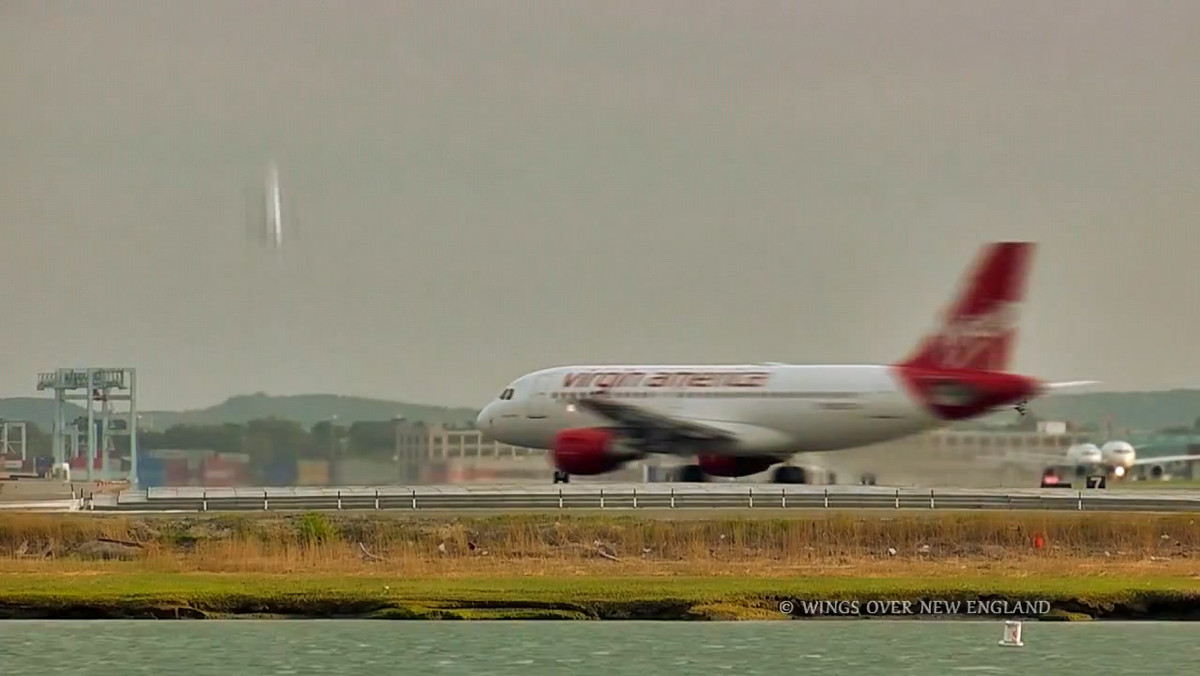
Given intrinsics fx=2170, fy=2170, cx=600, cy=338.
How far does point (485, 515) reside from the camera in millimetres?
61844

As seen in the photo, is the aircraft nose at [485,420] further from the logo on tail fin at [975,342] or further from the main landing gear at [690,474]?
the logo on tail fin at [975,342]

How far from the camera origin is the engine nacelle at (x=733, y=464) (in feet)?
273

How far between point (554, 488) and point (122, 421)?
38.3 meters

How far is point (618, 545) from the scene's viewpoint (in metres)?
55.4

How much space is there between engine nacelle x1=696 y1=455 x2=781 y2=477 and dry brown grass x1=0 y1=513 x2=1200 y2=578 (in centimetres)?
2360

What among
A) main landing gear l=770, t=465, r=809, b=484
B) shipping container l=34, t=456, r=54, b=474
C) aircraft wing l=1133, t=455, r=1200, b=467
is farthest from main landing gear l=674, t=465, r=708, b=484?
shipping container l=34, t=456, r=54, b=474

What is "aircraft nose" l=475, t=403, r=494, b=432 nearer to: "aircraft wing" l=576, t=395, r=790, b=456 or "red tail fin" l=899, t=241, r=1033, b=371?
"aircraft wing" l=576, t=395, r=790, b=456

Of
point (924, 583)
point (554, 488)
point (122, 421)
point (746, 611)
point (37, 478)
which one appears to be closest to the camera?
point (746, 611)

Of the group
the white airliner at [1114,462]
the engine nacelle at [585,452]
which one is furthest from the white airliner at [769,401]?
the white airliner at [1114,462]

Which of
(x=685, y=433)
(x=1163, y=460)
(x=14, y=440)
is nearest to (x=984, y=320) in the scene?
A: (x=685, y=433)

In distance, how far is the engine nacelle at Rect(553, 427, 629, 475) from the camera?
256ft

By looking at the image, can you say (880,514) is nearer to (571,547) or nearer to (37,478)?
(571,547)

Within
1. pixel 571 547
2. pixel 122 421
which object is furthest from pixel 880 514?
pixel 122 421

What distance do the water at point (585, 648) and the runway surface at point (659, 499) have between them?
2216 cm
